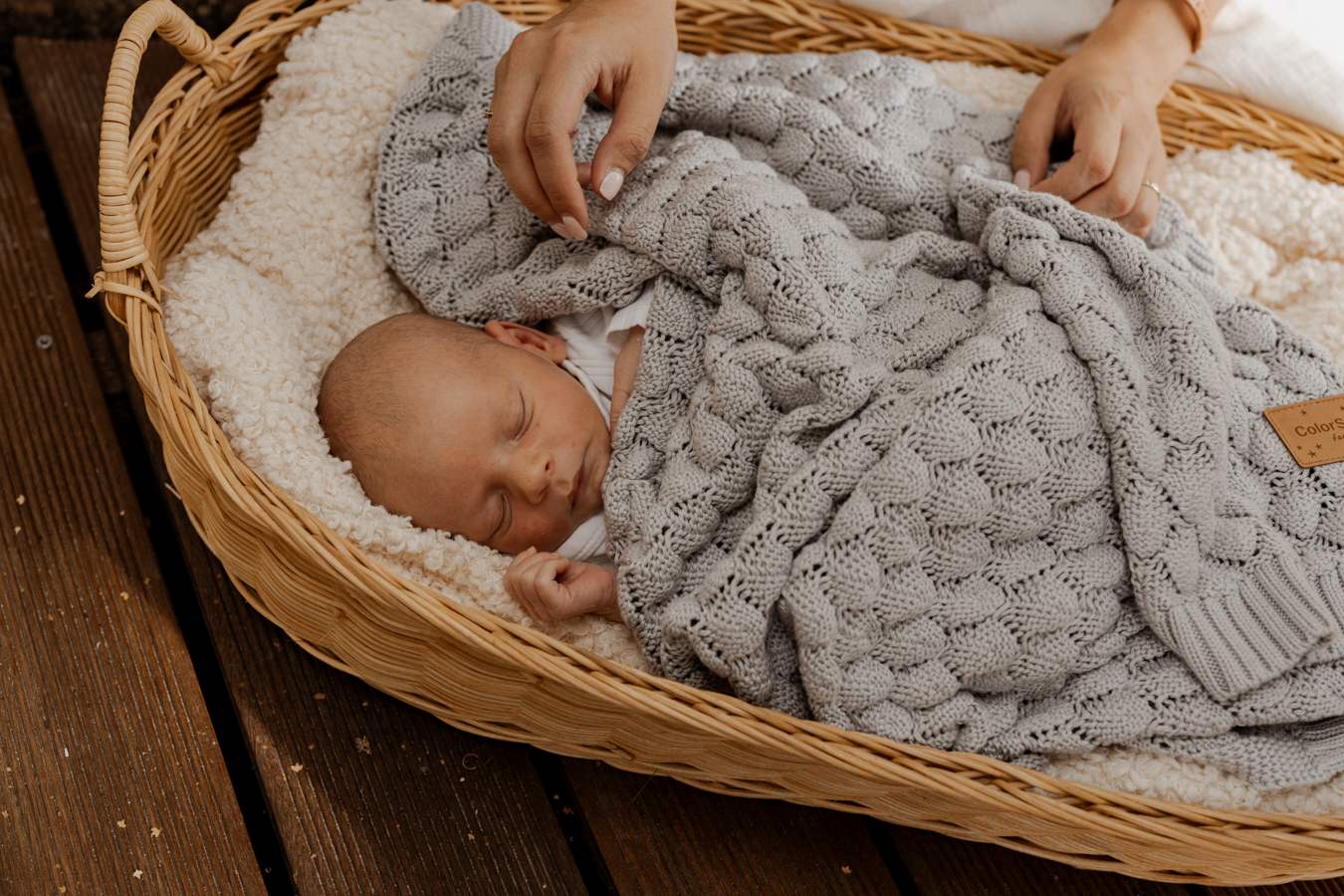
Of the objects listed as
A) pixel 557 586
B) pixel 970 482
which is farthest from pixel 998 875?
pixel 557 586

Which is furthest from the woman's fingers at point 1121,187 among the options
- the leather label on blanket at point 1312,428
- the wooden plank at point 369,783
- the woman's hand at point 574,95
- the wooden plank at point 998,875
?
the wooden plank at point 369,783

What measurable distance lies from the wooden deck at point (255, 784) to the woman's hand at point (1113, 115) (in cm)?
72

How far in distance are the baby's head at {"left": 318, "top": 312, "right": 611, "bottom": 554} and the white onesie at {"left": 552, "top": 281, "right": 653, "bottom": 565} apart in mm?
22

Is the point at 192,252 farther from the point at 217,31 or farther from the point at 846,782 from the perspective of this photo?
the point at 846,782

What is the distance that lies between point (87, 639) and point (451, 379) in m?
0.50

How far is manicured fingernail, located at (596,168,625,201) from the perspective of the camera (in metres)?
1.12

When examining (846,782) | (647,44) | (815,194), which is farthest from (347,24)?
(846,782)

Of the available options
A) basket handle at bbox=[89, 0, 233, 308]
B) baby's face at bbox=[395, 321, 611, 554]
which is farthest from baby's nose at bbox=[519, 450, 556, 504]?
basket handle at bbox=[89, 0, 233, 308]

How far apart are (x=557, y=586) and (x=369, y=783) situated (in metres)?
0.30

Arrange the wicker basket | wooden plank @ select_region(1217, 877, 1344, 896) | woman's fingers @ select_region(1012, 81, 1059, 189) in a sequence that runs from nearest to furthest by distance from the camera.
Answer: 1. the wicker basket
2. wooden plank @ select_region(1217, 877, 1344, 896)
3. woman's fingers @ select_region(1012, 81, 1059, 189)

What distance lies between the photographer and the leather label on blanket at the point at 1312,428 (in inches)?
43.3

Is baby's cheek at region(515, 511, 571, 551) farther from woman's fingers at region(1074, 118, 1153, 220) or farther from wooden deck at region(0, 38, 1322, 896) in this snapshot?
woman's fingers at region(1074, 118, 1153, 220)

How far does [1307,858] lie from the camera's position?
1.01m

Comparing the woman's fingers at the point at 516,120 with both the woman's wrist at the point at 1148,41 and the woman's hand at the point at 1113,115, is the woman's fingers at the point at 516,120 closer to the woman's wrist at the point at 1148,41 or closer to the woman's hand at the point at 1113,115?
the woman's hand at the point at 1113,115
